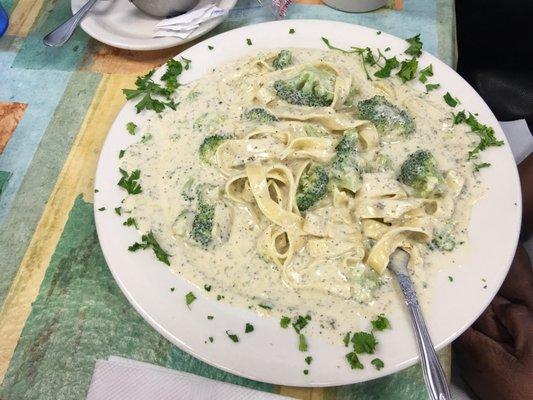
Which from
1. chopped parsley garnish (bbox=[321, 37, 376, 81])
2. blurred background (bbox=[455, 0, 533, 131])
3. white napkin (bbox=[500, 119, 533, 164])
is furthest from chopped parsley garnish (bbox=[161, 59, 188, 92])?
blurred background (bbox=[455, 0, 533, 131])

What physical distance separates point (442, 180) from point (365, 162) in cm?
39

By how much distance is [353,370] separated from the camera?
5.94 ft

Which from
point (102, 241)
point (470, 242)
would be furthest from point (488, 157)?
point (102, 241)

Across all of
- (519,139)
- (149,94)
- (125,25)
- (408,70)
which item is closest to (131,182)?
(149,94)

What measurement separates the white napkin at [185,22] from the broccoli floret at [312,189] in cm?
139

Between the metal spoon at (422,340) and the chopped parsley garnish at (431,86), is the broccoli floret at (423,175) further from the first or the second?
the chopped parsley garnish at (431,86)

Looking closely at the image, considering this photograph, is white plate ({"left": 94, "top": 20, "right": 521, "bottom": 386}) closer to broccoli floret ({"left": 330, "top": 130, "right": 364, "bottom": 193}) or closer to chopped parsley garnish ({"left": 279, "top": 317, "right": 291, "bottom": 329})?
chopped parsley garnish ({"left": 279, "top": 317, "right": 291, "bottom": 329})

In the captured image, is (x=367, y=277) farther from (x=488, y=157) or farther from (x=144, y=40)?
(x=144, y=40)

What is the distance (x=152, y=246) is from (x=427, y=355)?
1.28m

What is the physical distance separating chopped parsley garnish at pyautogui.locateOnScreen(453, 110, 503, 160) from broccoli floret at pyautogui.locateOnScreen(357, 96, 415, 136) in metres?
0.25

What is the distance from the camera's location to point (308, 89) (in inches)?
108

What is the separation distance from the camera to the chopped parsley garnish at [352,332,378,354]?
1.84m

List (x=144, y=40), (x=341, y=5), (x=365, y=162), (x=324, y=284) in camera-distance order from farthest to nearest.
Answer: (x=341, y=5) → (x=144, y=40) → (x=365, y=162) → (x=324, y=284)

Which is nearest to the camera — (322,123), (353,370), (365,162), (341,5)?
(353,370)
